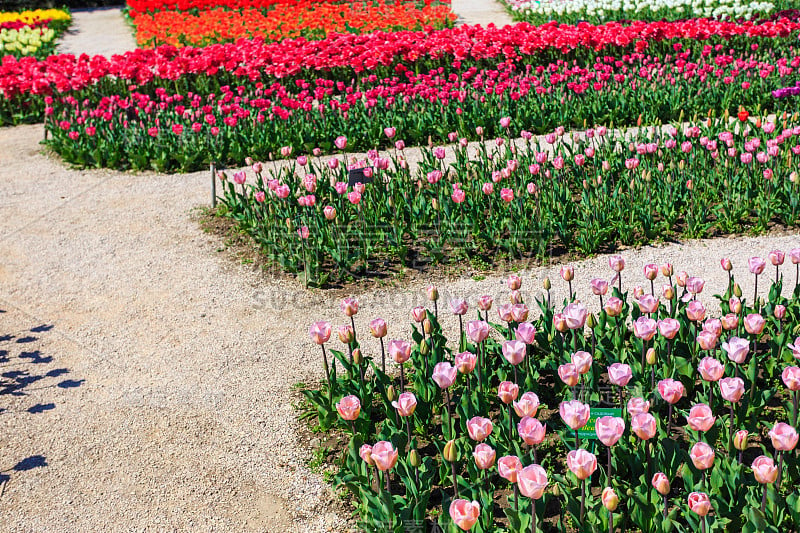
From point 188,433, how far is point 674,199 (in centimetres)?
449

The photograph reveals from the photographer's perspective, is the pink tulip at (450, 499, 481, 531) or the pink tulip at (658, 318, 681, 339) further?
the pink tulip at (658, 318, 681, 339)

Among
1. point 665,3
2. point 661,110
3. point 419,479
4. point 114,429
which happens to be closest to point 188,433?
point 114,429

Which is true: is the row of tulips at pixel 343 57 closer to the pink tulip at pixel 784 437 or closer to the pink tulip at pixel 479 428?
the pink tulip at pixel 479 428

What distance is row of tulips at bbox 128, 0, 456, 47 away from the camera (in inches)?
706

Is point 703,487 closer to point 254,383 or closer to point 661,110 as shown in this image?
point 254,383

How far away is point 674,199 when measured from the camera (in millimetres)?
6828

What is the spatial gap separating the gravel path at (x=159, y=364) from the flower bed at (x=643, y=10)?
12.4m

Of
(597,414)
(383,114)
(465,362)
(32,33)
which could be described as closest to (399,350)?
(465,362)

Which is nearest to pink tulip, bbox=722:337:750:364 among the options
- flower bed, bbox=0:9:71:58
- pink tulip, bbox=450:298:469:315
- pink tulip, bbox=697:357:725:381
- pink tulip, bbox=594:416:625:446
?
pink tulip, bbox=697:357:725:381

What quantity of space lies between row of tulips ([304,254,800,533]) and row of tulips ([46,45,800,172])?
197 inches

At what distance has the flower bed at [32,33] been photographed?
1864 cm

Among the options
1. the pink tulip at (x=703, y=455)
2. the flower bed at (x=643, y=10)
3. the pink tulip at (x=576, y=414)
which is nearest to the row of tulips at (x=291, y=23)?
the flower bed at (x=643, y=10)

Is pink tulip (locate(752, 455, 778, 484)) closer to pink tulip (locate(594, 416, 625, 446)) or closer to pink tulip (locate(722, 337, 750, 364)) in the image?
pink tulip (locate(594, 416, 625, 446))

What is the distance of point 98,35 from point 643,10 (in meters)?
14.9
